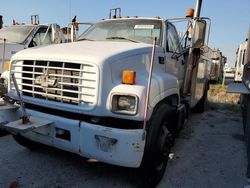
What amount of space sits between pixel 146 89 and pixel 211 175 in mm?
1901

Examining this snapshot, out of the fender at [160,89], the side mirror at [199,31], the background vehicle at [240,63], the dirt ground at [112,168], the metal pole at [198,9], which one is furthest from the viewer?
the background vehicle at [240,63]

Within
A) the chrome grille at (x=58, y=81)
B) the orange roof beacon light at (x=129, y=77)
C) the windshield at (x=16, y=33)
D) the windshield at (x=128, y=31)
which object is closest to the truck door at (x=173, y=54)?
the windshield at (x=128, y=31)

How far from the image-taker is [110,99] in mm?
2748

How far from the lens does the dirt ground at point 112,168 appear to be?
134 inches

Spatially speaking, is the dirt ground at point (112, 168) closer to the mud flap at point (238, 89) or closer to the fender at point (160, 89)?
the mud flap at point (238, 89)

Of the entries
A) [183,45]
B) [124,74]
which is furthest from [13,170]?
[183,45]

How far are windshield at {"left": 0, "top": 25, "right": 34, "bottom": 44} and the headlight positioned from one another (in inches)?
247

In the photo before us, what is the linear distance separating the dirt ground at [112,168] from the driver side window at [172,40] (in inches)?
71.0

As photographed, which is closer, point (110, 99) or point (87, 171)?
point (110, 99)

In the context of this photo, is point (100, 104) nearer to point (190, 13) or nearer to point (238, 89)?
point (190, 13)

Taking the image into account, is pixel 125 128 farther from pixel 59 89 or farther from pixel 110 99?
pixel 59 89

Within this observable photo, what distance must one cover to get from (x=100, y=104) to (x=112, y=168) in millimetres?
1394

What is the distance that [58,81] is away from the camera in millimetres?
3045

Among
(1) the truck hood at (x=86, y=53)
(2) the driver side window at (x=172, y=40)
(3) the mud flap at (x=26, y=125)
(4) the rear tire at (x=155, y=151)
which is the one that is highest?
(2) the driver side window at (x=172, y=40)
